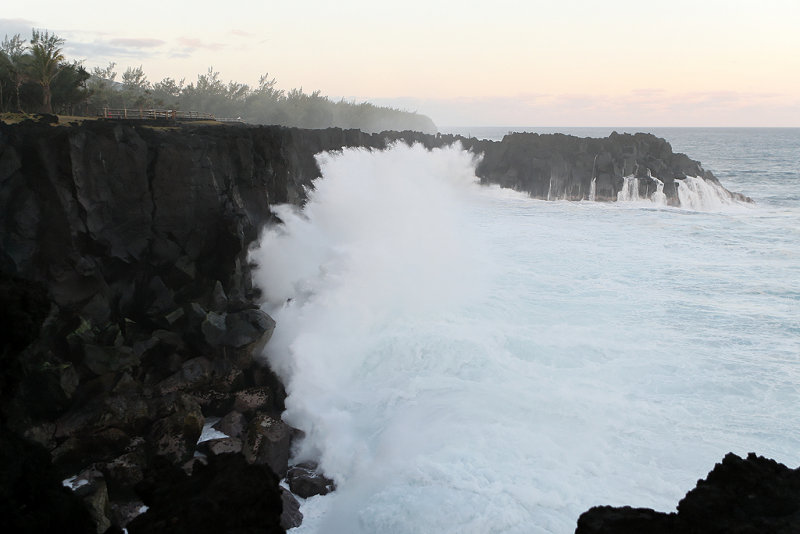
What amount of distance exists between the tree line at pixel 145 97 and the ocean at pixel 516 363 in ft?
37.5

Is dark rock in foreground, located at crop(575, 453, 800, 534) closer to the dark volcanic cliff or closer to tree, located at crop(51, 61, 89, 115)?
the dark volcanic cliff

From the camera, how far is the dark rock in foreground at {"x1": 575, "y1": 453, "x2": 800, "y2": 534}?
13.2ft

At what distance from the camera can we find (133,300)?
53.5 ft

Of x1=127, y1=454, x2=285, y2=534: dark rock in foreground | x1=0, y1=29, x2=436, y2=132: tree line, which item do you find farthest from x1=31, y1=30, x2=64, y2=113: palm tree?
x1=127, y1=454, x2=285, y2=534: dark rock in foreground

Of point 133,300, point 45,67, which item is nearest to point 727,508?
point 133,300

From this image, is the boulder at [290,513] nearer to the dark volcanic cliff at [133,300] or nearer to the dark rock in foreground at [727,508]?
the dark volcanic cliff at [133,300]

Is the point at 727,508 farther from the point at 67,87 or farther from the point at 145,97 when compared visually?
the point at 145,97

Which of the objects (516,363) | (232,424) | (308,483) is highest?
(516,363)

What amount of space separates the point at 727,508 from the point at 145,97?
51879 mm

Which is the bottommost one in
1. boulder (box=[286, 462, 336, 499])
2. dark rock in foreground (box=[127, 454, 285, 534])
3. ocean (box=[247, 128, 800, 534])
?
boulder (box=[286, 462, 336, 499])

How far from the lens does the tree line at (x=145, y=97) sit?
948 inches

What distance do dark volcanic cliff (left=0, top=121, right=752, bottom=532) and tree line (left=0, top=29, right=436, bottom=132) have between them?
9.90 m

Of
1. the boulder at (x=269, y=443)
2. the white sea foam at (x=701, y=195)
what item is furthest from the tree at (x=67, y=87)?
the white sea foam at (x=701, y=195)

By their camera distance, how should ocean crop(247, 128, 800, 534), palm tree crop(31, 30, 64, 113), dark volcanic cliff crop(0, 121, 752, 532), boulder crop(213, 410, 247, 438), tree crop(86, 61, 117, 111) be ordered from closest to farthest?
ocean crop(247, 128, 800, 534) → dark volcanic cliff crop(0, 121, 752, 532) → boulder crop(213, 410, 247, 438) → palm tree crop(31, 30, 64, 113) → tree crop(86, 61, 117, 111)
